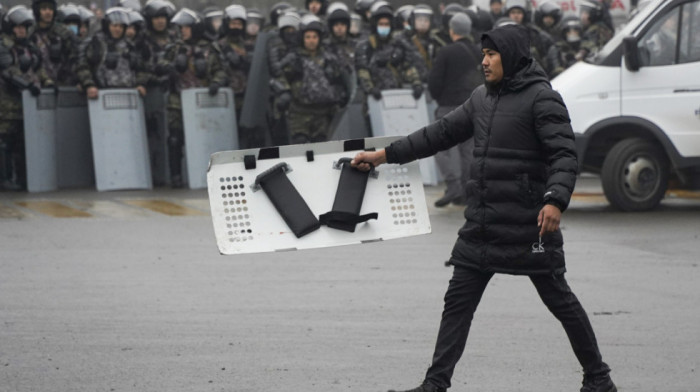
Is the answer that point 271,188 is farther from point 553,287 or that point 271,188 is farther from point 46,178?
point 46,178

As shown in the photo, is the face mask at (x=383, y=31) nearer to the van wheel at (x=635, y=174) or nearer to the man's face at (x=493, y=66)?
the van wheel at (x=635, y=174)

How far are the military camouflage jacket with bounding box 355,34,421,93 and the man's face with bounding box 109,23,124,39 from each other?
105 inches

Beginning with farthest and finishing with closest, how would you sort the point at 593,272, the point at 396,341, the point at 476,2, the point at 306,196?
1. the point at 476,2
2. the point at 593,272
3. the point at 396,341
4. the point at 306,196

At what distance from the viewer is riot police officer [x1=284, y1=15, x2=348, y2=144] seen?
52.2 feet

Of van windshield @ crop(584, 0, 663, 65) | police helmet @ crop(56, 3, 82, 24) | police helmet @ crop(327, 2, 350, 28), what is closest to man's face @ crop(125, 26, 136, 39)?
police helmet @ crop(56, 3, 82, 24)

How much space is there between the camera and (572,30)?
61.0ft

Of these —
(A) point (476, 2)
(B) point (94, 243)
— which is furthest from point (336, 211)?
(A) point (476, 2)

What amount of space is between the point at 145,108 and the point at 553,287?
12.0m

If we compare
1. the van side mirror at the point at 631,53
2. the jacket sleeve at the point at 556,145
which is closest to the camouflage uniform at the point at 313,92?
the van side mirror at the point at 631,53

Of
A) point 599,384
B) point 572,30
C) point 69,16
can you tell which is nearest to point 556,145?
point 599,384

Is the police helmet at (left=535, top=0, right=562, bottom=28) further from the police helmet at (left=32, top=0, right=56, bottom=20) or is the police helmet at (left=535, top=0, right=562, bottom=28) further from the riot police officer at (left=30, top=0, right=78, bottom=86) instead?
the police helmet at (left=32, top=0, right=56, bottom=20)

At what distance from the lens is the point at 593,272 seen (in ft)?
31.8

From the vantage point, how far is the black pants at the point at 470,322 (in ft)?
18.2

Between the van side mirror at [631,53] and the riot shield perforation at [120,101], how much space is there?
19.0 ft
